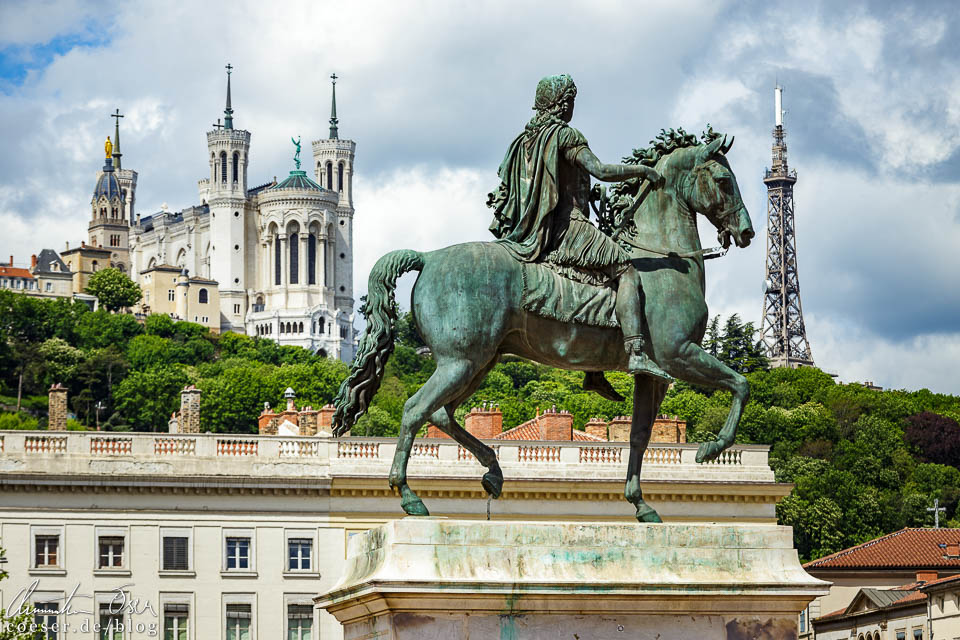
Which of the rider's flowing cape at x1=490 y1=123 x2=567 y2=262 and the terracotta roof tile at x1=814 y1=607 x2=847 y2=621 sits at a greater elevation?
the rider's flowing cape at x1=490 y1=123 x2=567 y2=262

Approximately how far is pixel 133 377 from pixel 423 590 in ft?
500

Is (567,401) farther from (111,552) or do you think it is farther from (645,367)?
(645,367)

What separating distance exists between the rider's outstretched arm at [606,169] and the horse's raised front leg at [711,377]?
1.31 metres

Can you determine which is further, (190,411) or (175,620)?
(190,411)

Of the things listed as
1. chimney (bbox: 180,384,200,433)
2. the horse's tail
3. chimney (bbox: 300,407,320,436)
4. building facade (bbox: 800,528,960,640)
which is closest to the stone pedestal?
the horse's tail

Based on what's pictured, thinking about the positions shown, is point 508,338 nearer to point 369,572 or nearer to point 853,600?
point 369,572

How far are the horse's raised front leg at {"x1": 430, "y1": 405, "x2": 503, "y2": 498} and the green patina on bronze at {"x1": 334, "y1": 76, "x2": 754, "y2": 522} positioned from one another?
1 centimetres

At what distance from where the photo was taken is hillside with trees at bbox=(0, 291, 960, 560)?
92.0 metres

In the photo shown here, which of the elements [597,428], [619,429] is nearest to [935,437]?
[597,428]

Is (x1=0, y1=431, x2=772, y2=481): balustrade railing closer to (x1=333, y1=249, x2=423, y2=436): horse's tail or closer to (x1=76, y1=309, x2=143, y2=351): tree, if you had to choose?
(x1=333, y1=249, x2=423, y2=436): horse's tail

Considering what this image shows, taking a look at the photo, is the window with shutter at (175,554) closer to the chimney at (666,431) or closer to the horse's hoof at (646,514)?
the chimney at (666,431)

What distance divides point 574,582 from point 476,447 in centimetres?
160

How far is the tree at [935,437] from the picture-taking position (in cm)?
11219

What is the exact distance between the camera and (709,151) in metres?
15.8
